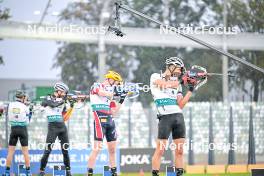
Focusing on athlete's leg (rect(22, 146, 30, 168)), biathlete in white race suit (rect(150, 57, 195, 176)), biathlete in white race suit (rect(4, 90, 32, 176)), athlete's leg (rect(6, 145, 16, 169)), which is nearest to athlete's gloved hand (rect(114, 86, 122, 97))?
biathlete in white race suit (rect(150, 57, 195, 176))

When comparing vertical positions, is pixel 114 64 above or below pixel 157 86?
above

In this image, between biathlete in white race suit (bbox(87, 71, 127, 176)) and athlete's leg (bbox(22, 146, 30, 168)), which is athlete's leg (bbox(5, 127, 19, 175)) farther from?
biathlete in white race suit (bbox(87, 71, 127, 176))

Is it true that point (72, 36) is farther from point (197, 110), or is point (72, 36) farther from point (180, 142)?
point (180, 142)

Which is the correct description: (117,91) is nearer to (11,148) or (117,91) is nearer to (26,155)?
(26,155)

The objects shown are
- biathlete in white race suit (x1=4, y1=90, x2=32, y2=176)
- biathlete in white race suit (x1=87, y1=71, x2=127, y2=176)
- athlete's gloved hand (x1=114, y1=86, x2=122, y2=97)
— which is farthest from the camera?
biathlete in white race suit (x1=4, y1=90, x2=32, y2=176)

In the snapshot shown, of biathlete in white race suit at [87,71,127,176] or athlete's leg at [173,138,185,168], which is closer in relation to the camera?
athlete's leg at [173,138,185,168]

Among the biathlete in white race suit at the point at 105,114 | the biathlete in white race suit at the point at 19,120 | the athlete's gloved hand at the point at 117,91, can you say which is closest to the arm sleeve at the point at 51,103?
the biathlete in white race suit at the point at 19,120

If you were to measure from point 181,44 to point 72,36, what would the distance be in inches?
106

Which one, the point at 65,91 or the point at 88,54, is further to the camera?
the point at 88,54

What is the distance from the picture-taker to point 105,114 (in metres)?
12.1

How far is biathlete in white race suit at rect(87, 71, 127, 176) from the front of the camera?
39.1 feet

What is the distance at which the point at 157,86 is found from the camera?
35.9 ft

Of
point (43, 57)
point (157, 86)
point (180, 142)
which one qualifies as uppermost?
point (43, 57)

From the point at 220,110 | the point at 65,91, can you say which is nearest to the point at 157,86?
the point at 65,91
